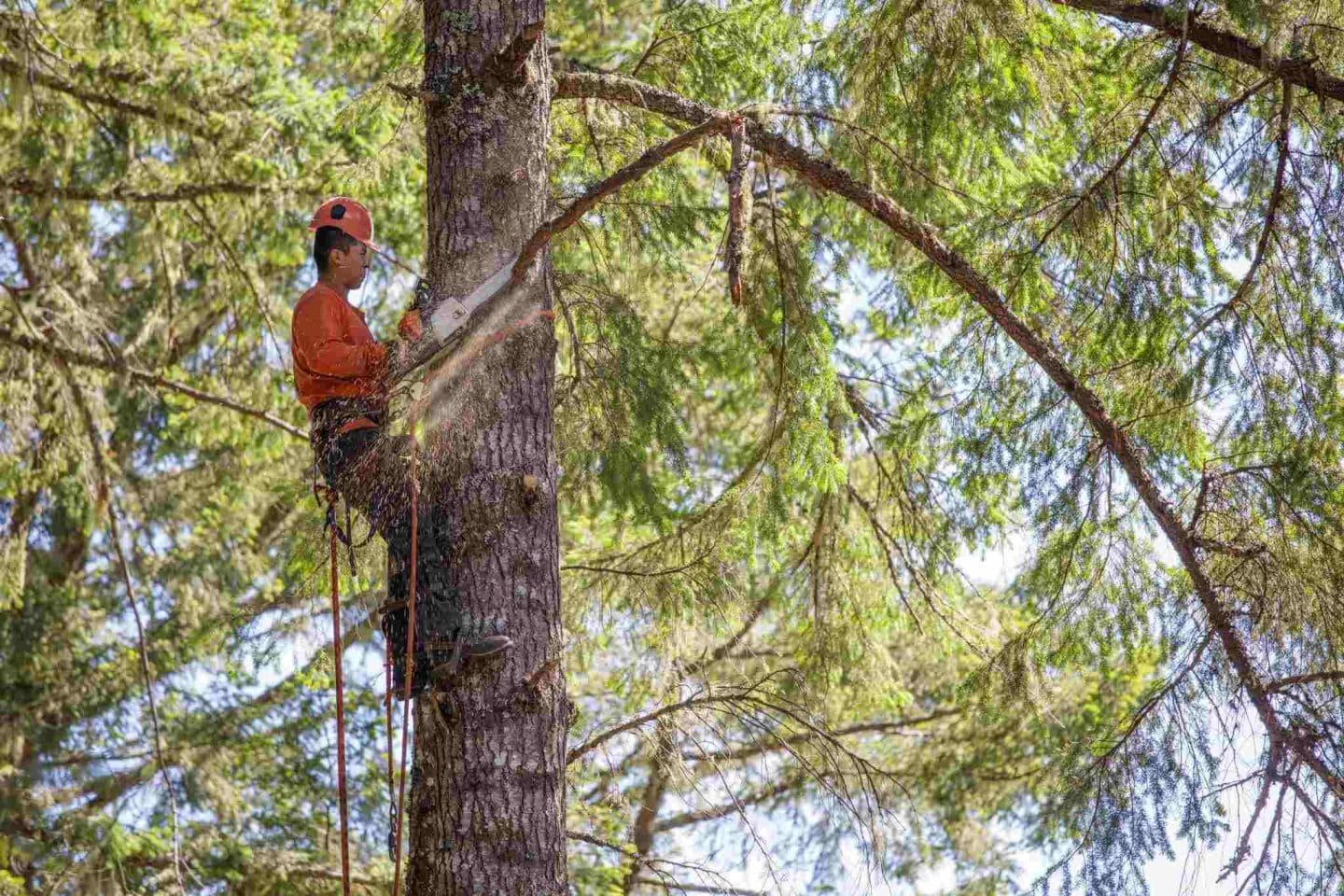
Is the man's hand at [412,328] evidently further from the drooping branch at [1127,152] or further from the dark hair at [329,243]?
the drooping branch at [1127,152]

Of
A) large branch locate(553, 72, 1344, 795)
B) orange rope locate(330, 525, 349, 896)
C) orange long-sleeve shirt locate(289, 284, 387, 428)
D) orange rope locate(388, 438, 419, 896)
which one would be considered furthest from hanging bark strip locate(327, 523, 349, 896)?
large branch locate(553, 72, 1344, 795)

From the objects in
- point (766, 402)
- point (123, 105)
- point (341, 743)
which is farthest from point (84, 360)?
point (341, 743)

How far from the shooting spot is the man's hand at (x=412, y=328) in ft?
13.8

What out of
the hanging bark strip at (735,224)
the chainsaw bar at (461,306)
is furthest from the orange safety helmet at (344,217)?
the hanging bark strip at (735,224)

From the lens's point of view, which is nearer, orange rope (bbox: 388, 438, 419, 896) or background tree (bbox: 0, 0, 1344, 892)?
orange rope (bbox: 388, 438, 419, 896)

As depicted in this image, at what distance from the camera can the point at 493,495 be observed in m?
4.07

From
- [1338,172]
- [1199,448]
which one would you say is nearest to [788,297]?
[1199,448]

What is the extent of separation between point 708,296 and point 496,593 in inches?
234

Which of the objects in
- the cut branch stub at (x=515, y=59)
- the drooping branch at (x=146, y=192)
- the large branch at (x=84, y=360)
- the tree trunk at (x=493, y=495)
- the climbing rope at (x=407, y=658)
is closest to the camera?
the climbing rope at (x=407, y=658)

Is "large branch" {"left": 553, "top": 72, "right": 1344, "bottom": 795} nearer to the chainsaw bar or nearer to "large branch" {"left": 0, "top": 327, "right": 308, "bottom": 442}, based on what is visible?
the chainsaw bar

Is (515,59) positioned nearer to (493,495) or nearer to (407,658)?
(493,495)

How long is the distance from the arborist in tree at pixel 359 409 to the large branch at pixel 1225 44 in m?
2.59

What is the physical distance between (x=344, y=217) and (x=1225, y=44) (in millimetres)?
2943

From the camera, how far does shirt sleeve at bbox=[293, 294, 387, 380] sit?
458 centimetres
